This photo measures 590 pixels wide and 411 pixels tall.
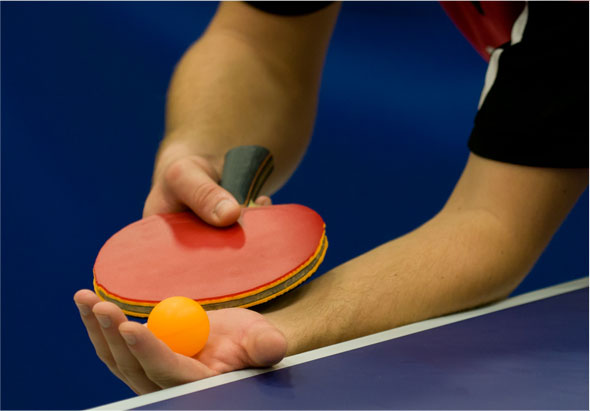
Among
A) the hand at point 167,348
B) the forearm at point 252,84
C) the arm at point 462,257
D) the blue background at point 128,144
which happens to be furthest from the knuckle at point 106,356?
the blue background at point 128,144

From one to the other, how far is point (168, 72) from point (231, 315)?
5.11ft

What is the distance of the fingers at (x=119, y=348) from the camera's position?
0.57 m

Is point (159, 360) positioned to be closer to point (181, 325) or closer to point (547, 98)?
point (181, 325)

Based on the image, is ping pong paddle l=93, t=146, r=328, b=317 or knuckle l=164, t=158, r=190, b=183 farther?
knuckle l=164, t=158, r=190, b=183

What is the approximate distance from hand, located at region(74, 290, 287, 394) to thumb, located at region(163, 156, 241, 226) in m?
0.17

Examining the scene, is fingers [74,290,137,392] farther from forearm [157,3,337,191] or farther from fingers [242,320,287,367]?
forearm [157,3,337,191]

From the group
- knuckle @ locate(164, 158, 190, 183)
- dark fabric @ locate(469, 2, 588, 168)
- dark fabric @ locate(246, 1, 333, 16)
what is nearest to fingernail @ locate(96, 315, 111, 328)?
knuckle @ locate(164, 158, 190, 183)

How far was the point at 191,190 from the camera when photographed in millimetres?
873

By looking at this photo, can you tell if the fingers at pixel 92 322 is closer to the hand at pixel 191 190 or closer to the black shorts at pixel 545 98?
the hand at pixel 191 190

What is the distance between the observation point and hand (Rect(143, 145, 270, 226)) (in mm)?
820

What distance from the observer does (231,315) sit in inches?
26.5

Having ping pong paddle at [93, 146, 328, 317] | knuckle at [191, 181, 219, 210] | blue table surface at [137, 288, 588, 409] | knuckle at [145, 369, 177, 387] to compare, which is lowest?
blue table surface at [137, 288, 588, 409]

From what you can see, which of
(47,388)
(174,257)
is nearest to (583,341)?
(174,257)

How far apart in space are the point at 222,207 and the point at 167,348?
263mm
